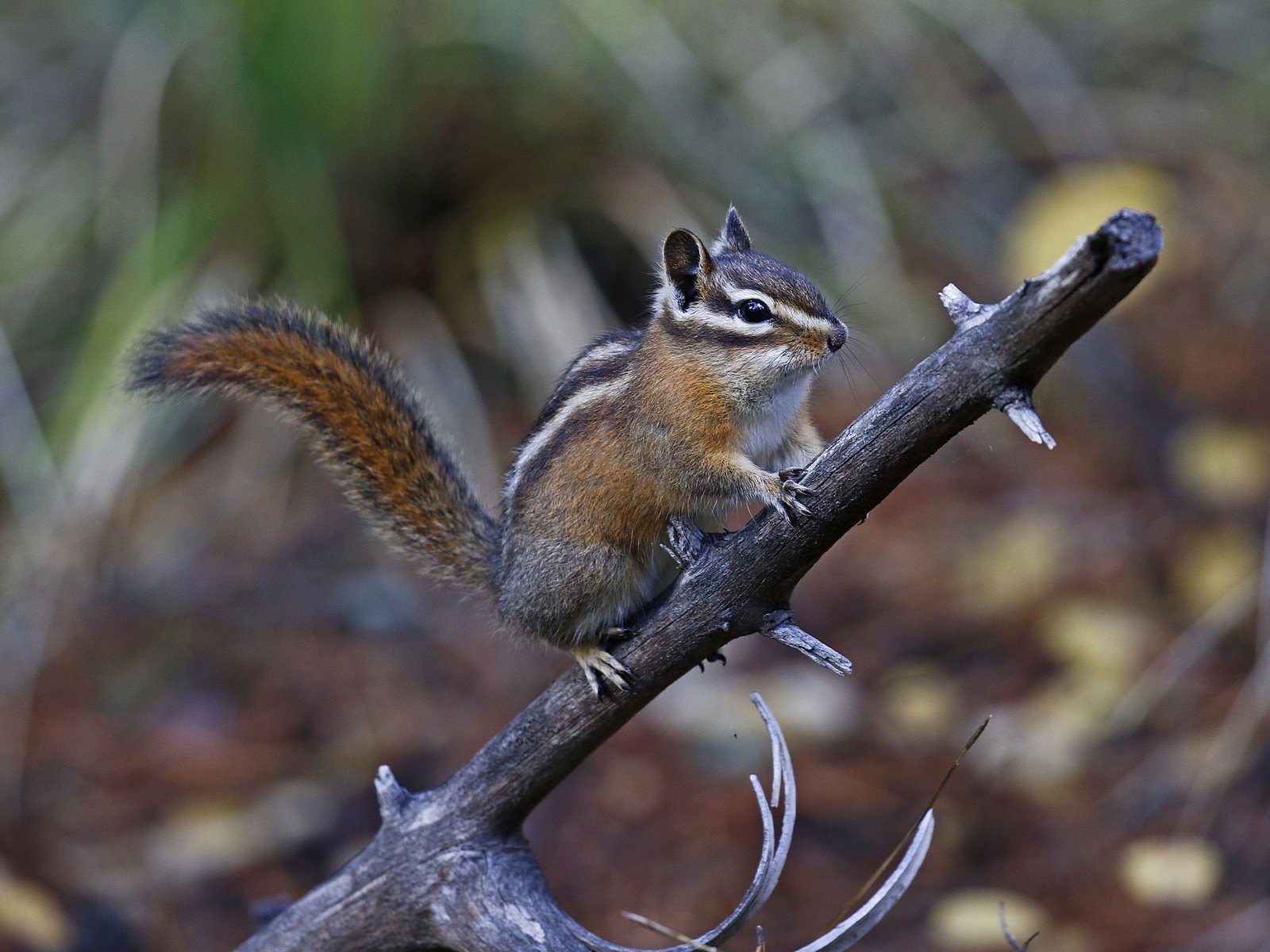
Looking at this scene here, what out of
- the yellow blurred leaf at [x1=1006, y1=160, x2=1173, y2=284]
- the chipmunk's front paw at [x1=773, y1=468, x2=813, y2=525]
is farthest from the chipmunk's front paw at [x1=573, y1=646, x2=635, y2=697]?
the yellow blurred leaf at [x1=1006, y1=160, x2=1173, y2=284]

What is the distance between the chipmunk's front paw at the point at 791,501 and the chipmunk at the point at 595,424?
0.96 feet

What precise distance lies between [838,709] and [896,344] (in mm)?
1568

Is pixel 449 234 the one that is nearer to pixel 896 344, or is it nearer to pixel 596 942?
pixel 896 344

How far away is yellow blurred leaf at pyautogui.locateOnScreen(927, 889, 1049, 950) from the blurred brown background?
0.01m

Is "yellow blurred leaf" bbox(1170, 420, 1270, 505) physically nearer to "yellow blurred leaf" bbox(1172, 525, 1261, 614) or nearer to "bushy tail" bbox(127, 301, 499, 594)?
"yellow blurred leaf" bbox(1172, 525, 1261, 614)

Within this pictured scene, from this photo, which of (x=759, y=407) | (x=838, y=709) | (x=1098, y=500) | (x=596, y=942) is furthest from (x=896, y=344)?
(x=596, y=942)

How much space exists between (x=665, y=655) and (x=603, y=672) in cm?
16

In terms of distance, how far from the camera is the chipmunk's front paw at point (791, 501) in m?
1.61

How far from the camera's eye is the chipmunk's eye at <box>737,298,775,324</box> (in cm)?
215

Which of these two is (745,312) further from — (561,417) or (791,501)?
(791,501)

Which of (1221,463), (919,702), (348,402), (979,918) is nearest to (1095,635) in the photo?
(919,702)

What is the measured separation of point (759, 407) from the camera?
220 cm

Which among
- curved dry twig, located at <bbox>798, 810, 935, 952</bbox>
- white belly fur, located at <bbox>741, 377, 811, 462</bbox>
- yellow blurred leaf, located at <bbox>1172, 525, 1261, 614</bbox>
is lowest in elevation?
yellow blurred leaf, located at <bbox>1172, 525, 1261, 614</bbox>

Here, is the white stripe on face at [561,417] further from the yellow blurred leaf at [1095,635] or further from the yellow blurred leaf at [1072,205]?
the yellow blurred leaf at [1072,205]
